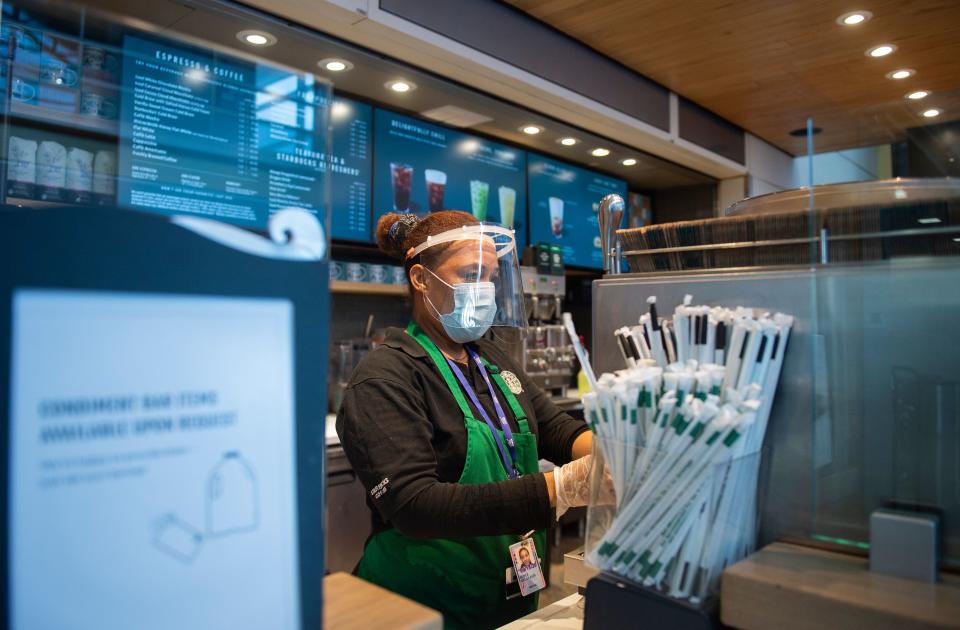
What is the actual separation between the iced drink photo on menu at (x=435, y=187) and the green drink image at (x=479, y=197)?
0.22 metres

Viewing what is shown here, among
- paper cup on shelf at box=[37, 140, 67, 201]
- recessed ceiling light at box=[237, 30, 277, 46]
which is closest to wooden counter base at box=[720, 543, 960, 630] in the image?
paper cup on shelf at box=[37, 140, 67, 201]

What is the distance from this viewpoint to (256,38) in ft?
9.09

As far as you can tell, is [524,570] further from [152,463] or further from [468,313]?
[152,463]

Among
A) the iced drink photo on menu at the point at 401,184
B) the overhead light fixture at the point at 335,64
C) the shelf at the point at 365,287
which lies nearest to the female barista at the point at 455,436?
the overhead light fixture at the point at 335,64

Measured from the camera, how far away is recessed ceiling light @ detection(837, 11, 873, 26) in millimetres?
3203

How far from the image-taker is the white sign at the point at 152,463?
21.4 inches

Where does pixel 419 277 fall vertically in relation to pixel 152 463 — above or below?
above

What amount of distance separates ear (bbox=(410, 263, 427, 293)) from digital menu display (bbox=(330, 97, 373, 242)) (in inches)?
64.3

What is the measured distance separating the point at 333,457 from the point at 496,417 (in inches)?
56.7

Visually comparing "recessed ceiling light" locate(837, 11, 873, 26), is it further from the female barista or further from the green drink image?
the female barista

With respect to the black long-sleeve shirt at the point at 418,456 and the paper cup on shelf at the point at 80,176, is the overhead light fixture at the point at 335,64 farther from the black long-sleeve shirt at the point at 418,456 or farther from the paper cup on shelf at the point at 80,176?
the paper cup on shelf at the point at 80,176

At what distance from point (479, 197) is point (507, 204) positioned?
0.82 feet

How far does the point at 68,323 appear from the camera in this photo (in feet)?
1.86

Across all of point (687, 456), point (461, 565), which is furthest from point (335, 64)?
point (687, 456)
